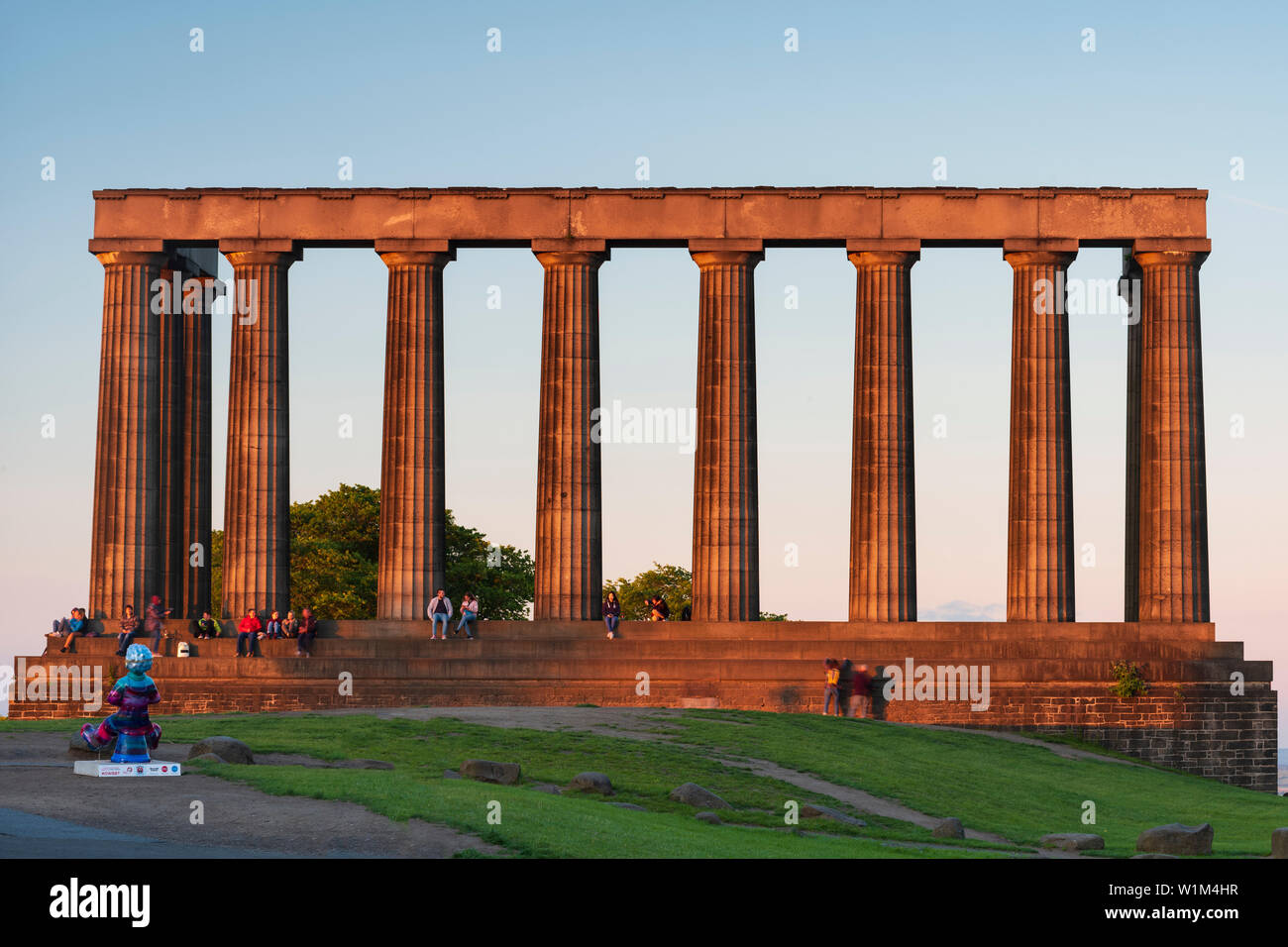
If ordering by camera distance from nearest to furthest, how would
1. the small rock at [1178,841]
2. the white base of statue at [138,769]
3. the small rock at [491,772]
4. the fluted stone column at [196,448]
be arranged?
the small rock at [1178,841], the white base of statue at [138,769], the small rock at [491,772], the fluted stone column at [196,448]

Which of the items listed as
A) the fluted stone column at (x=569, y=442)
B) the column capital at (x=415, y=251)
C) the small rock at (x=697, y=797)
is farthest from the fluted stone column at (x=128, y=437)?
the small rock at (x=697, y=797)

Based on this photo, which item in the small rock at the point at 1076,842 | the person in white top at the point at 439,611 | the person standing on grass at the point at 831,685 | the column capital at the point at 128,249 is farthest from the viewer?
the column capital at the point at 128,249

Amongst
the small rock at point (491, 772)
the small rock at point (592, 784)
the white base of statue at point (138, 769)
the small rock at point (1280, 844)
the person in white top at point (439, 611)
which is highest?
the person in white top at point (439, 611)

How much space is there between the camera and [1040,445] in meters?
71.6

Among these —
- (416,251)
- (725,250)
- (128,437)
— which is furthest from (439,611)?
(725,250)

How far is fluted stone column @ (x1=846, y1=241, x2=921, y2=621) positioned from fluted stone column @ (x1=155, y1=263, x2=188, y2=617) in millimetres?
29350

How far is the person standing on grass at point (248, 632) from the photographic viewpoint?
67312 millimetres

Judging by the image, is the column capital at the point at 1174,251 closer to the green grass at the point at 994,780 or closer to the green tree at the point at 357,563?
the green grass at the point at 994,780

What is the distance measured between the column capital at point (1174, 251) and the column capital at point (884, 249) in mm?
9650

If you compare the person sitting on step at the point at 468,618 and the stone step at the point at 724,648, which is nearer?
the stone step at the point at 724,648

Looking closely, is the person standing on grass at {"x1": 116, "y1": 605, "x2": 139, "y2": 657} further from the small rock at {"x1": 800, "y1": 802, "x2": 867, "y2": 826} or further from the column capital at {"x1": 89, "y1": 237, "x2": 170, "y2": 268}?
the small rock at {"x1": 800, "y1": 802, "x2": 867, "y2": 826}

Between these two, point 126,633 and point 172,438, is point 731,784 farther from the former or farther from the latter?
point 172,438

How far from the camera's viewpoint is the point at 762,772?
4562 centimetres

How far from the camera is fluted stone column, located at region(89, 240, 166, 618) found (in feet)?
239
